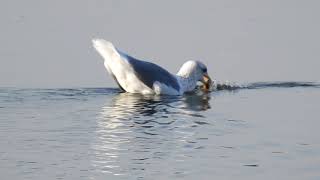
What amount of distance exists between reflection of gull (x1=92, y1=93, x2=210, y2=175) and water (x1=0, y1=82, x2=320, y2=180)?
0.01 meters

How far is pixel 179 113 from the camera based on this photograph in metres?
14.0

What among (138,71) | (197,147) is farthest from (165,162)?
(138,71)

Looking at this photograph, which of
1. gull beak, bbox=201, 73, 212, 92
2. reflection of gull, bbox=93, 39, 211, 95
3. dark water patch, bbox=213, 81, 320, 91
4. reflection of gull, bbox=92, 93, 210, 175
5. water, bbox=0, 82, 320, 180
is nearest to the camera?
water, bbox=0, 82, 320, 180

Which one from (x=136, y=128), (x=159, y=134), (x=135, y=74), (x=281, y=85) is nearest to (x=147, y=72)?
(x=135, y=74)

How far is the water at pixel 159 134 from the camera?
995 centimetres

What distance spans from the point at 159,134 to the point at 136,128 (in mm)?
512

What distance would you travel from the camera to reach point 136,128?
1238 centimetres

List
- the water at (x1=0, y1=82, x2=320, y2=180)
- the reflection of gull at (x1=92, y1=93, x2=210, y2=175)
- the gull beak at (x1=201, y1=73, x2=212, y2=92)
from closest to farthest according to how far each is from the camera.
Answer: the water at (x1=0, y1=82, x2=320, y2=180), the reflection of gull at (x1=92, y1=93, x2=210, y2=175), the gull beak at (x1=201, y1=73, x2=212, y2=92)

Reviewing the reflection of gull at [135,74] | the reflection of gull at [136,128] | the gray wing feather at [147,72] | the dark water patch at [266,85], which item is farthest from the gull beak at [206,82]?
the gray wing feather at [147,72]

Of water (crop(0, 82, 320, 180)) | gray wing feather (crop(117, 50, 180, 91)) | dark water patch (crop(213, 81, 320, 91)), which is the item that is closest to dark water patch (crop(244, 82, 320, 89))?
dark water patch (crop(213, 81, 320, 91))

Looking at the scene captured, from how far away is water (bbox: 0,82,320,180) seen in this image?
32.6 ft

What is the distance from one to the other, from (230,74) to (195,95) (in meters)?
1.12

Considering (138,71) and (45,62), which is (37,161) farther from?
(45,62)

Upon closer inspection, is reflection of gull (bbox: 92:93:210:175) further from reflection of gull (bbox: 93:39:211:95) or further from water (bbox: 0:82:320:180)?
reflection of gull (bbox: 93:39:211:95)
